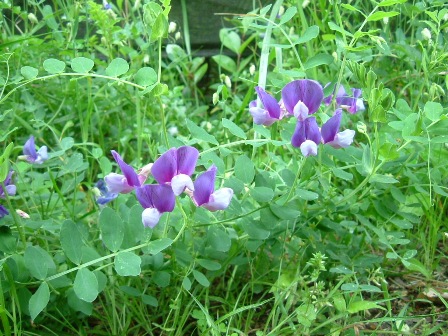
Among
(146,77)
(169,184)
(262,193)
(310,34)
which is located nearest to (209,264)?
(262,193)

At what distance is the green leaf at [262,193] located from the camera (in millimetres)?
1504

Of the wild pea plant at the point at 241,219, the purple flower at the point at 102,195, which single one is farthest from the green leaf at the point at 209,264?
the purple flower at the point at 102,195

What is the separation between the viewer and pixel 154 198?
1.34 m

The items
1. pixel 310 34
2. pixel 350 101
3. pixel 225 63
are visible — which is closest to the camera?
pixel 310 34

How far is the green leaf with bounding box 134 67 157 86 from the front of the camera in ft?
4.52

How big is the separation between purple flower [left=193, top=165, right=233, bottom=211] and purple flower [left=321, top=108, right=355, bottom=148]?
0.78ft

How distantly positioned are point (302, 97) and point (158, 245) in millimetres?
398

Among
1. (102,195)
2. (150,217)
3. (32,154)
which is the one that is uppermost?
(150,217)

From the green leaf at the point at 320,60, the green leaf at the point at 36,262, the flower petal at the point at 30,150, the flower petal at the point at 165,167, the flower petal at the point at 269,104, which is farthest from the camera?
the flower petal at the point at 30,150

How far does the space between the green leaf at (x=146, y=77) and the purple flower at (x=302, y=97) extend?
0.26 metres

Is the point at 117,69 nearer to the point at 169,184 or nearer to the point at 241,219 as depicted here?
the point at 169,184

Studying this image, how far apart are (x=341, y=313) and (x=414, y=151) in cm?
39

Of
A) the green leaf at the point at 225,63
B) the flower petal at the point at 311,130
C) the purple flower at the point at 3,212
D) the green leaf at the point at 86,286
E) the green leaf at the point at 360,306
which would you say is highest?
the flower petal at the point at 311,130

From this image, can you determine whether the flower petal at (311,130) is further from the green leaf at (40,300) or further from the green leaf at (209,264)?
the green leaf at (40,300)
